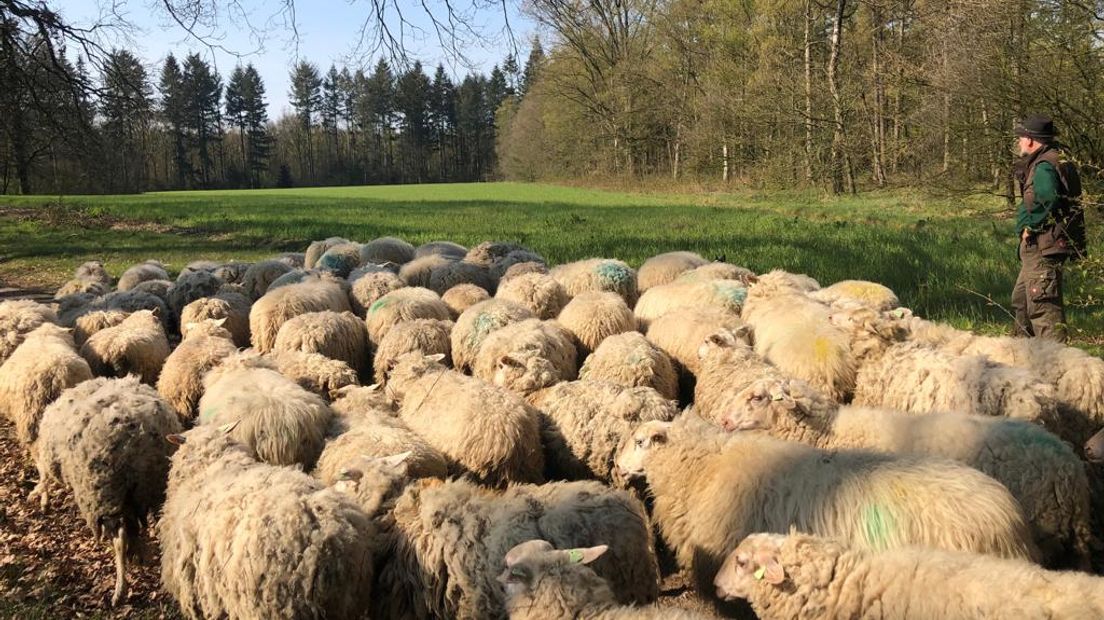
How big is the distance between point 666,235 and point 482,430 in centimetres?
1169

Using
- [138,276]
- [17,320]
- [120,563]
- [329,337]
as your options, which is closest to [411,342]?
[329,337]

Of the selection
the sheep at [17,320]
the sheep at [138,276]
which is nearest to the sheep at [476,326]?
the sheep at [17,320]

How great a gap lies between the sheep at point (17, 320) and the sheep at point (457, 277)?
431 centimetres

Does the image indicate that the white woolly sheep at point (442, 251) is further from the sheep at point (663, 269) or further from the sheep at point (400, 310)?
the sheep at point (663, 269)

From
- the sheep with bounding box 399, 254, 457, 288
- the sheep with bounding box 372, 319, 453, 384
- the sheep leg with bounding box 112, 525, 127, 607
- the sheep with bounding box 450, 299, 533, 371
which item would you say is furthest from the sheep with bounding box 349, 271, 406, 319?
the sheep leg with bounding box 112, 525, 127, 607

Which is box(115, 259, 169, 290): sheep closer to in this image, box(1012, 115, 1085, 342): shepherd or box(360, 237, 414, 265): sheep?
box(360, 237, 414, 265): sheep

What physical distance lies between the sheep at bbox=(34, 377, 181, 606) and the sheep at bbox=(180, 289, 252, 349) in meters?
2.97

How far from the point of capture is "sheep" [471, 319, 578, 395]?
5500 mm

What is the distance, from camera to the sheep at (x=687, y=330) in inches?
245

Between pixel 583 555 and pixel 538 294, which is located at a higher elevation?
pixel 538 294

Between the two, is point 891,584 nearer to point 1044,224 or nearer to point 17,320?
point 1044,224

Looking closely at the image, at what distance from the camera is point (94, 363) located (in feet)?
21.6

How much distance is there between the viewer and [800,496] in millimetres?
3533

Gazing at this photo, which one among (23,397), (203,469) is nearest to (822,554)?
(203,469)
